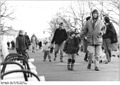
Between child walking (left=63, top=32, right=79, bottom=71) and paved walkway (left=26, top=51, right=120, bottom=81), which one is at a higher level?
child walking (left=63, top=32, right=79, bottom=71)

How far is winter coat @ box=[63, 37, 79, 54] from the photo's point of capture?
19.8ft

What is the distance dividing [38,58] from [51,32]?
172cm

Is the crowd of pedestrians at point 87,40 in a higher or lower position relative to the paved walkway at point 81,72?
higher

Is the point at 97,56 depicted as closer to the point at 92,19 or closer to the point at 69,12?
the point at 92,19

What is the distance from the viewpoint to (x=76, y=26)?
20.7ft

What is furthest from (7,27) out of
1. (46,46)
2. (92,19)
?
(46,46)

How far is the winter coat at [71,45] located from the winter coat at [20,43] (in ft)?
3.25

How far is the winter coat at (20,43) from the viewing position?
6.69m

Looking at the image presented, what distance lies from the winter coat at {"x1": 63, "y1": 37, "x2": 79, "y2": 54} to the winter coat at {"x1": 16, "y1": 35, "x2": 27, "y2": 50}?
990 mm

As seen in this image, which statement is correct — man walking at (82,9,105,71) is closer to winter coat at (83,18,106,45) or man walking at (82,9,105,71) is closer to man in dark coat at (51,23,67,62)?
winter coat at (83,18,106,45)

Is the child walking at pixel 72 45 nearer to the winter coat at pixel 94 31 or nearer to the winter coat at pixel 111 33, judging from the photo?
the winter coat at pixel 94 31

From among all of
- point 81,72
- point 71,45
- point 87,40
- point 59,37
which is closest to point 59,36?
point 59,37

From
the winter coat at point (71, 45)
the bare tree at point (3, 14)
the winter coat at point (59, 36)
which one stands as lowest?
the winter coat at point (71, 45)

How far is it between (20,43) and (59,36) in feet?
2.65
